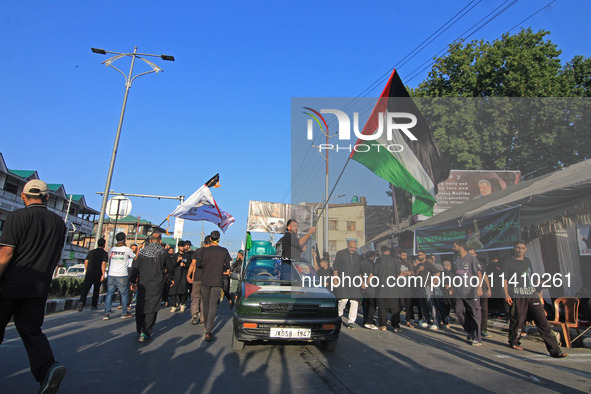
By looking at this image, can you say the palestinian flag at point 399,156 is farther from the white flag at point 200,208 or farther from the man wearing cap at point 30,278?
the white flag at point 200,208

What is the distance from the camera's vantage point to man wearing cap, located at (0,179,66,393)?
3.08 meters

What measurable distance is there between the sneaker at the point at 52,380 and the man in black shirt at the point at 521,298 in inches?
265

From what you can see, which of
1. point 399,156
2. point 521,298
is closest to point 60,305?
point 399,156

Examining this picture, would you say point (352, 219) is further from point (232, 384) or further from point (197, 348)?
point (232, 384)

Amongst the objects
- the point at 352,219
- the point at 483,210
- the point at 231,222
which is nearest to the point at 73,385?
the point at 352,219

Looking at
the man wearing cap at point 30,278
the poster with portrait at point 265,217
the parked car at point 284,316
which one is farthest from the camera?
the poster with portrait at point 265,217

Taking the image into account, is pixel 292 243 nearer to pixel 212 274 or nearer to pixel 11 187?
pixel 212 274

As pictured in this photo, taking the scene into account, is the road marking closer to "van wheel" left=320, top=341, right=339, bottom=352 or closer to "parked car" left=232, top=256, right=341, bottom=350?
"van wheel" left=320, top=341, right=339, bottom=352

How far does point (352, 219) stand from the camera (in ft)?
32.8

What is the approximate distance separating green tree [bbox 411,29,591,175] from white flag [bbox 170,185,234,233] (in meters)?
12.8

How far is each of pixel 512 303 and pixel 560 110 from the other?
17256 mm

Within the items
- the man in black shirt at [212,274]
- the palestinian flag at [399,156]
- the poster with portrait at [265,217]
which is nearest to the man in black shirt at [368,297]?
the palestinian flag at [399,156]

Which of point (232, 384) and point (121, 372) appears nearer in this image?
point (232, 384)

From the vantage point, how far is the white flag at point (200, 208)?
16.1m
